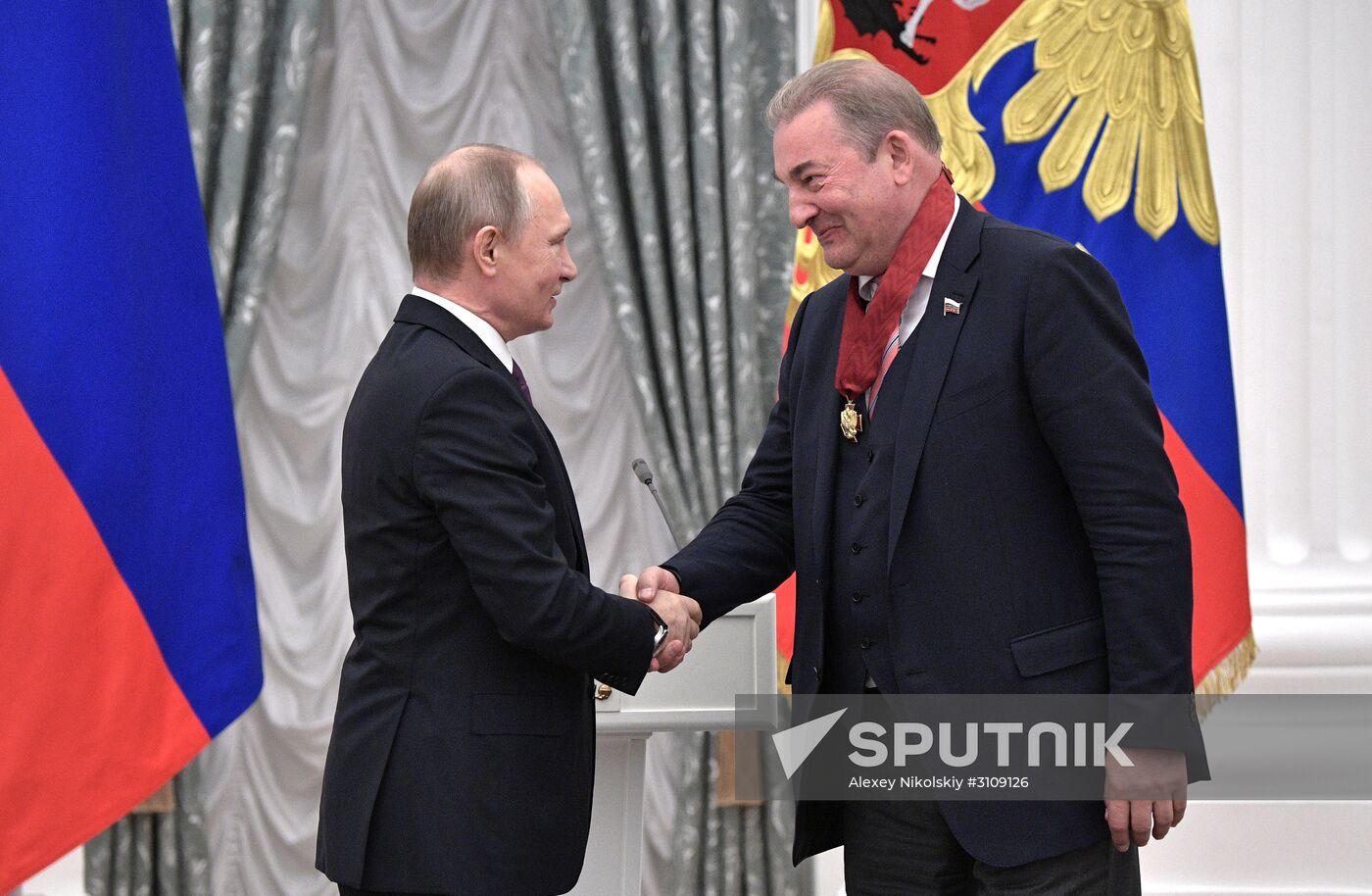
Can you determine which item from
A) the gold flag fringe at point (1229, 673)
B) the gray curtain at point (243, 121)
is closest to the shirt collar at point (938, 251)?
the gold flag fringe at point (1229, 673)

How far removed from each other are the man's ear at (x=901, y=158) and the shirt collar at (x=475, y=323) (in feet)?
2.17

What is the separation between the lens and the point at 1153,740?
1.79 metres

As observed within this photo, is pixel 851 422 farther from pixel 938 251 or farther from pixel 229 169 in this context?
pixel 229 169

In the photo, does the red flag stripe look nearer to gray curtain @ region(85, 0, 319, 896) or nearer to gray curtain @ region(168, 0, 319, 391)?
gray curtain @ region(85, 0, 319, 896)

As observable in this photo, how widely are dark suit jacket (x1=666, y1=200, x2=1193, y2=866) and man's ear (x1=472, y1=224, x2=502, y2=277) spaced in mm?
644

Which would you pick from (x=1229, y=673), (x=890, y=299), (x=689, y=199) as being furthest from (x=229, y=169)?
(x=1229, y=673)

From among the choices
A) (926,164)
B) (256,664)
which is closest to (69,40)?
(256,664)

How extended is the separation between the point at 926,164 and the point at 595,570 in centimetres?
228

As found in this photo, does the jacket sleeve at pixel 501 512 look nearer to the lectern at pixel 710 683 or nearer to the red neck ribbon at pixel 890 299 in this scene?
the red neck ribbon at pixel 890 299

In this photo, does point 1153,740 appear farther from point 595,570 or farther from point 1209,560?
point 595,570

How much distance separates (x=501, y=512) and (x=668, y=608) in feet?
1.89

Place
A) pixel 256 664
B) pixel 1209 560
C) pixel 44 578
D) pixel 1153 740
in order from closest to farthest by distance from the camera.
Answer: pixel 1153 740, pixel 44 578, pixel 256 664, pixel 1209 560

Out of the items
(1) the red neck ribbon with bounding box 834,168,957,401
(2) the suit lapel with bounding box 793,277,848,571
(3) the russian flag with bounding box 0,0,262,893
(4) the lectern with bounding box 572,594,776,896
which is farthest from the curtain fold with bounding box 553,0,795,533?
(1) the red neck ribbon with bounding box 834,168,957,401

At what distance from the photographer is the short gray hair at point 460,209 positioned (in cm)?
202
